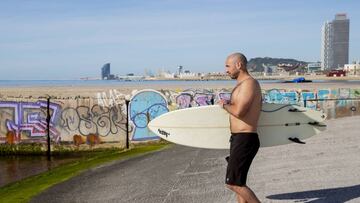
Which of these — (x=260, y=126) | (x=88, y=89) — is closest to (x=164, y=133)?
(x=260, y=126)

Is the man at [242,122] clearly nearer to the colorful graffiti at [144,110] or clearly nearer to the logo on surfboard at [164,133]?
the logo on surfboard at [164,133]

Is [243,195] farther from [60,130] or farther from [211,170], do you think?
[60,130]

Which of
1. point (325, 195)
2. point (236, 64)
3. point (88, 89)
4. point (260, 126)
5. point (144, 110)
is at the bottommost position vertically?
point (325, 195)

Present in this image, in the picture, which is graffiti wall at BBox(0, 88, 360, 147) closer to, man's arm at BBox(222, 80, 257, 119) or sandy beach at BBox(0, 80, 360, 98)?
sandy beach at BBox(0, 80, 360, 98)

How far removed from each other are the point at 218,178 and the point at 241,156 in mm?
3387

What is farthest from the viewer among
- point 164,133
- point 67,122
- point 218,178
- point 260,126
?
point 67,122

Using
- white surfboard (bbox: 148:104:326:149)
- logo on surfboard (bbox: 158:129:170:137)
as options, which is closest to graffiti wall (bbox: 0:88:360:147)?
logo on surfboard (bbox: 158:129:170:137)

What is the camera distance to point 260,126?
6.84 m

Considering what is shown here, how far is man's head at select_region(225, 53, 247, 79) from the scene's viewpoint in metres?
5.23

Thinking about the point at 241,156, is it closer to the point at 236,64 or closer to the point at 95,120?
the point at 236,64

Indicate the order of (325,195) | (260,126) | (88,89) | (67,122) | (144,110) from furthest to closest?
(88,89)
(144,110)
(67,122)
(260,126)
(325,195)

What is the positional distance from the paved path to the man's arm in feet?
6.81

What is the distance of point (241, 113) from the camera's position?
5.12 meters

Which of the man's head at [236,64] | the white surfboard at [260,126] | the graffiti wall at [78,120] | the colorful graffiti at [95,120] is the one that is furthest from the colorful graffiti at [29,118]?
the man's head at [236,64]
